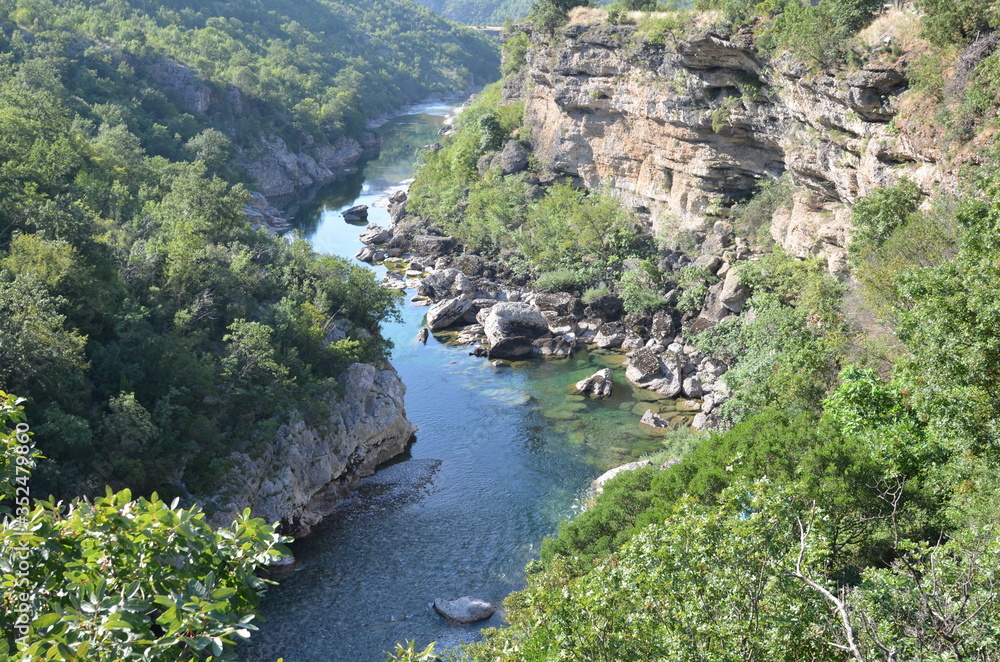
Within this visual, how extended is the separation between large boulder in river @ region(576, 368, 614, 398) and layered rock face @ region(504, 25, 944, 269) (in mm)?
10966

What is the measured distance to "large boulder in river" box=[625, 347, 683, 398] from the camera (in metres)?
33.9

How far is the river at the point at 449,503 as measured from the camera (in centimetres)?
2075

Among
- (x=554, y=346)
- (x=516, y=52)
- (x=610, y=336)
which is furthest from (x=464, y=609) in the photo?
(x=516, y=52)

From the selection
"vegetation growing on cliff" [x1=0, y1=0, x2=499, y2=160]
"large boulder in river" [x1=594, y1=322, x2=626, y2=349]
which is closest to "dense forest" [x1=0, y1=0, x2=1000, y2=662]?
"large boulder in river" [x1=594, y1=322, x2=626, y2=349]

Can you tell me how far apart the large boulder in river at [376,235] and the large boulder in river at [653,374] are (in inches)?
1096

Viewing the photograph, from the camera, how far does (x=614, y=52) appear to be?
46.4 m

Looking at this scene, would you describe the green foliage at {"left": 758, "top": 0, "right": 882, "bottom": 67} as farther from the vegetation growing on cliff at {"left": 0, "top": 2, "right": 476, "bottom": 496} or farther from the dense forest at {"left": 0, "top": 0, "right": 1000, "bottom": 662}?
the vegetation growing on cliff at {"left": 0, "top": 2, "right": 476, "bottom": 496}

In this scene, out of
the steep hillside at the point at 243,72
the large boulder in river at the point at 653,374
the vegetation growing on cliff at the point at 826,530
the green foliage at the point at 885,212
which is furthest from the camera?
the steep hillside at the point at 243,72

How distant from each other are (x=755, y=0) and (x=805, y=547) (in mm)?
34377

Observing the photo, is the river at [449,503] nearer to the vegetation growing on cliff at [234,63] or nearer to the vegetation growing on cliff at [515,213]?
the vegetation growing on cliff at [515,213]

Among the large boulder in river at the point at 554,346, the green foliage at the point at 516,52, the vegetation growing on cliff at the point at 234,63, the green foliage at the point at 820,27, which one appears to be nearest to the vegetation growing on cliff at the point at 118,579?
the green foliage at the point at 820,27

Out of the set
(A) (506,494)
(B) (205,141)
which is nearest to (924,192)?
(A) (506,494)

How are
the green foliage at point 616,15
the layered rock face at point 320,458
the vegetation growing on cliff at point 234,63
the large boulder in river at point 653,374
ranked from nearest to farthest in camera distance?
the layered rock face at point 320,458 < the large boulder in river at point 653,374 < the green foliage at point 616,15 < the vegetation growing on cliff at point 234,63

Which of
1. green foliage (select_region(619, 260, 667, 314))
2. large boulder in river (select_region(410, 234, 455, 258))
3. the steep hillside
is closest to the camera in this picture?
green foliage (select_region(619, 260, 667, 314))
